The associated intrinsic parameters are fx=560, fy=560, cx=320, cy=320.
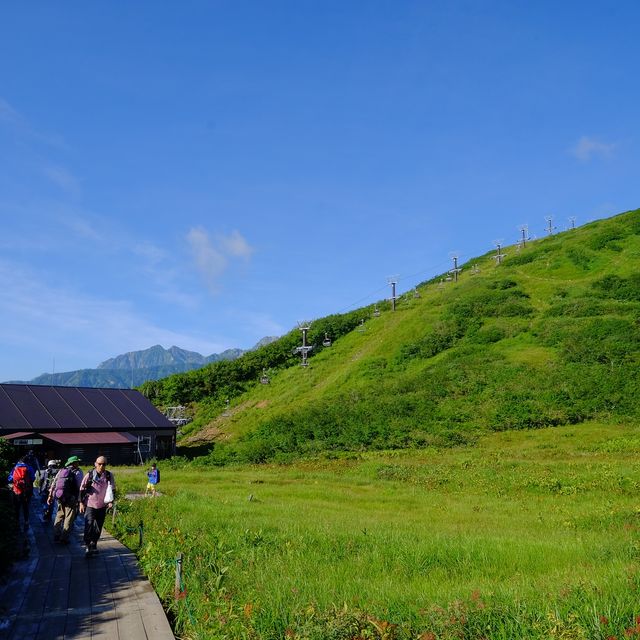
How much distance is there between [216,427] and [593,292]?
150 feet

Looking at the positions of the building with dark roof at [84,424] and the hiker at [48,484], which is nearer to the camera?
the hiker at [48,484]

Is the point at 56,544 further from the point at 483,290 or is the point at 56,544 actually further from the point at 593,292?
the point at 483,290

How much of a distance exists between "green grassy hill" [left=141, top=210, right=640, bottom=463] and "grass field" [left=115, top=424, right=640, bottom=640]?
697 inches

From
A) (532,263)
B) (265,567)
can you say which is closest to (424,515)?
(265,567)

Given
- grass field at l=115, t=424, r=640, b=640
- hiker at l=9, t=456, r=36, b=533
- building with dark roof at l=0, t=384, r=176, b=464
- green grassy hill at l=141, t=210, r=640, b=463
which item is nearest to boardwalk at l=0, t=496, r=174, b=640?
grass field at l=115, t=424, r=640, b=640

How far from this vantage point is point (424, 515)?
1864 centimetres

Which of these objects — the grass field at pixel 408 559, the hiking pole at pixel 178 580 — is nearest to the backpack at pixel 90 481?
the grass field at pixel 408 559

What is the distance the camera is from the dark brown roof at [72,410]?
141 ft

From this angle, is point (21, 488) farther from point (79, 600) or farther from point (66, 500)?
point (79, 600)

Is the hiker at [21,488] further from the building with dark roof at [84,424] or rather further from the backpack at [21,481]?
the building with dark roof at [84,424]

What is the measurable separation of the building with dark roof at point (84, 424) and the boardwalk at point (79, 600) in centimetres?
3129

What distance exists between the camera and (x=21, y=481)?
1551 cm

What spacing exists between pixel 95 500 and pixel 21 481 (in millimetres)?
4612

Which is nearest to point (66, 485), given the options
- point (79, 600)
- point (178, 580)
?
point (79, 600)
